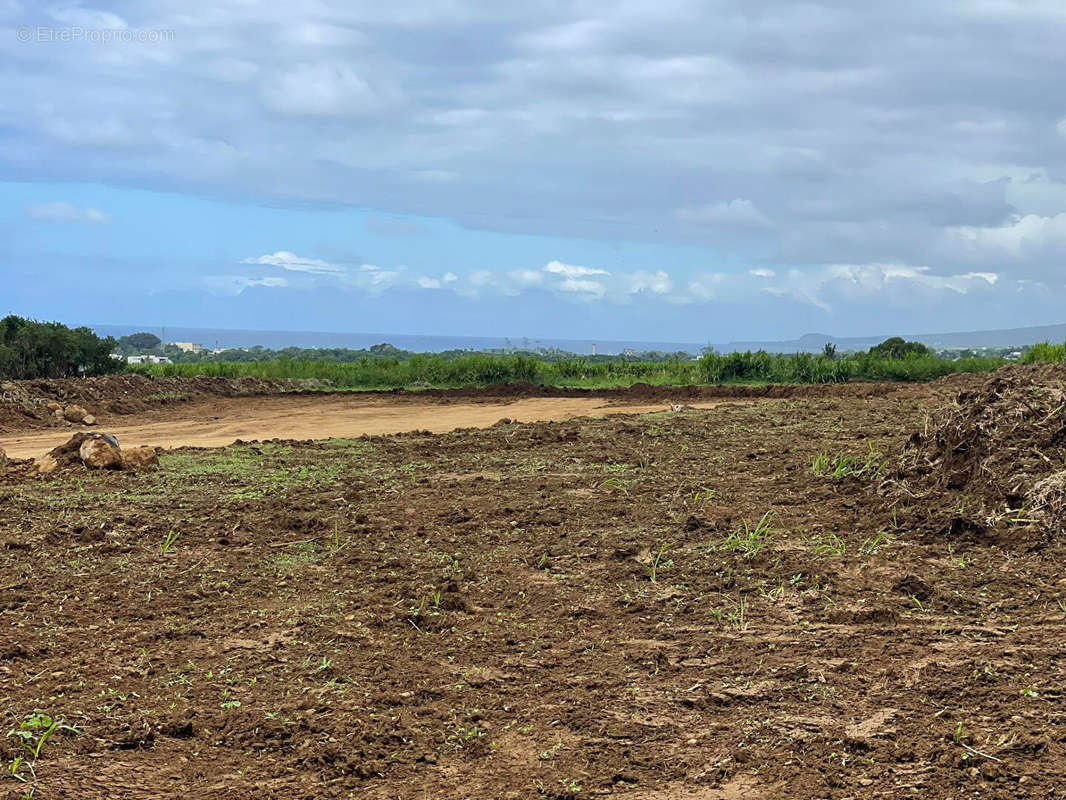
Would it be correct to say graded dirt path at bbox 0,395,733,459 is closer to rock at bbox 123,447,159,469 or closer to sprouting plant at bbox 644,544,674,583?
rock at bbox 123,447,159,469

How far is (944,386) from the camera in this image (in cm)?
1922

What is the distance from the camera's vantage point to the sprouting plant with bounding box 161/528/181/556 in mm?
6750

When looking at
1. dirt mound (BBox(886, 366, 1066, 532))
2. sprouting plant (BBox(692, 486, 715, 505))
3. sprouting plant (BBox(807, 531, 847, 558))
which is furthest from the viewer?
sprouting plant (BBox(692, 486, 715, 505))

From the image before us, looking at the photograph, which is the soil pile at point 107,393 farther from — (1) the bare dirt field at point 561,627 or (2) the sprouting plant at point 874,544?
(2) the sprouting plant at point 874,544

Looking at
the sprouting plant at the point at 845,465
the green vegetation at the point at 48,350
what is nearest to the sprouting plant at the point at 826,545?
the sprouting plant at the point at 845,465

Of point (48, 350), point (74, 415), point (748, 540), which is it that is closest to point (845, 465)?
point (748, 540)

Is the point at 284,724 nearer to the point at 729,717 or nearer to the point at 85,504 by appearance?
the point at 729,717

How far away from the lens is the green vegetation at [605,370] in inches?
953

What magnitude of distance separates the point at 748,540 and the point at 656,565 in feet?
2.55

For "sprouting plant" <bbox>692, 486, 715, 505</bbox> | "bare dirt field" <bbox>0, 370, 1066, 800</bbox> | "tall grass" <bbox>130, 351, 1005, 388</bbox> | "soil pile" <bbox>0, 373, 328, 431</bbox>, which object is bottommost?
"bare dirt field" <bbox>0, 370, 1066, 800</bbox>

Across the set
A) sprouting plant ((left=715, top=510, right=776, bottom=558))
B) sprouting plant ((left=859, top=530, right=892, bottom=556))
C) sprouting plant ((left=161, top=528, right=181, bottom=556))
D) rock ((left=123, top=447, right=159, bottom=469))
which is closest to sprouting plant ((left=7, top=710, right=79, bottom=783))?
sprouting plant ((left=161, top=528, right=181, bottom=556))

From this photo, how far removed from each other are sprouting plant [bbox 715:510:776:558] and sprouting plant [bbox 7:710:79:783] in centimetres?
404

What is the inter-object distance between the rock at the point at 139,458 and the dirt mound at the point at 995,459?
7167mm

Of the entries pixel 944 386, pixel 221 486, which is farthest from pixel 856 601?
pixel 944 386
